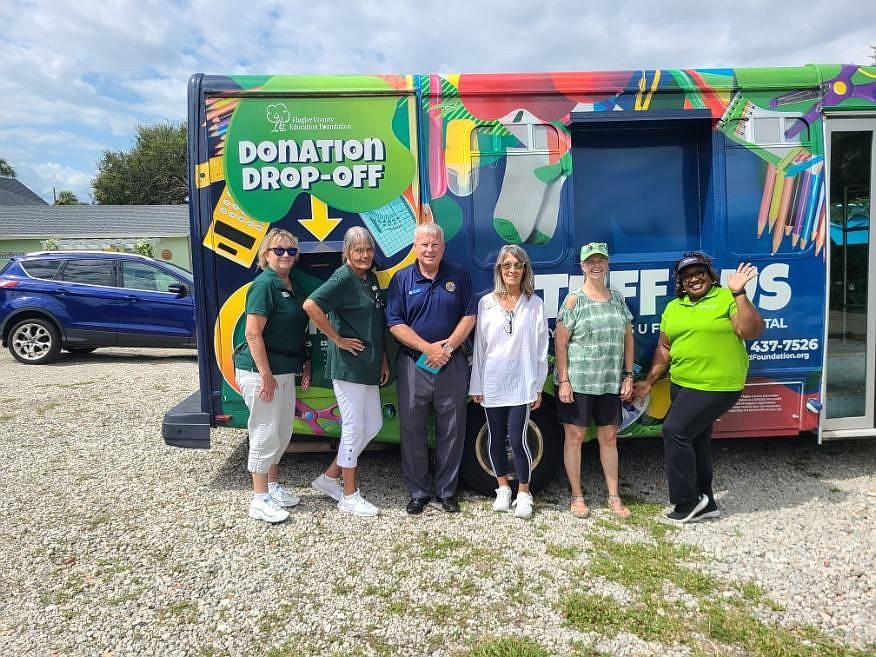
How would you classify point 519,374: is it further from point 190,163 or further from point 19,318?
point 19,318

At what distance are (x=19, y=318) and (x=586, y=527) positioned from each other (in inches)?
374

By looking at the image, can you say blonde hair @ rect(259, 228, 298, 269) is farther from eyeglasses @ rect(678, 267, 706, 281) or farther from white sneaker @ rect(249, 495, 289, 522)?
eyeglasses @ rect(678, 267, 706, 281)

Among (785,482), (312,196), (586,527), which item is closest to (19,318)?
(312,196)

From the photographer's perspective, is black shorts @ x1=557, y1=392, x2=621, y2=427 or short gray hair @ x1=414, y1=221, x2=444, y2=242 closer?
short gray hair @ x1=414, y1=221, x2=444, y2=242

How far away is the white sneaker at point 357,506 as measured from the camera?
3.72 metres

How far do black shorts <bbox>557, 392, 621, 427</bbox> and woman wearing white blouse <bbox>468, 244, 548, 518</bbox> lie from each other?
215 millimetres

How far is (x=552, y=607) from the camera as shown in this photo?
277 cm

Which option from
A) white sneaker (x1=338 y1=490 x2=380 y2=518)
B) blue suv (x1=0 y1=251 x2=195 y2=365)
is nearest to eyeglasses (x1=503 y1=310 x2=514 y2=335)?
white sneaker (x1=338 y1=490 x2=380 y2=518)

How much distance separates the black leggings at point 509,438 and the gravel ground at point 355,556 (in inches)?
12.4

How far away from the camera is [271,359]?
348cm

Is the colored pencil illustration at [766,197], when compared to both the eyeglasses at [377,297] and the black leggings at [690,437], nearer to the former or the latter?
the black leggings at [690,437]

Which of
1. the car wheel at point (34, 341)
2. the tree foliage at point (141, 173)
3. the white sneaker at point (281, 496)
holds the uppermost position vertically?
the tree foliage at point (141, 173)

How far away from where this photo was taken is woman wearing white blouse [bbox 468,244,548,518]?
3.49 metres

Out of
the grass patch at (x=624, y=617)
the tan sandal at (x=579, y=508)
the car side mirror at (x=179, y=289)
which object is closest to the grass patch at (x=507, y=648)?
the grass patch at (x=624, y=617)
